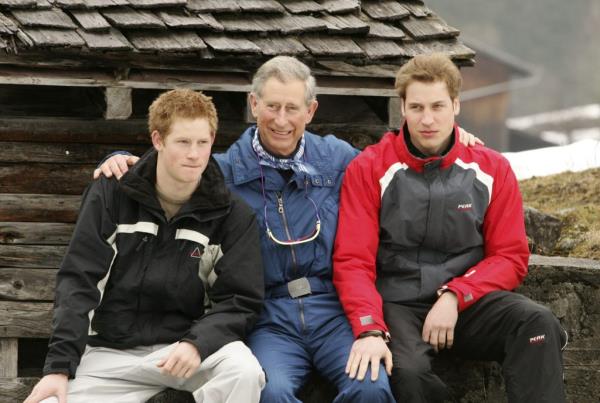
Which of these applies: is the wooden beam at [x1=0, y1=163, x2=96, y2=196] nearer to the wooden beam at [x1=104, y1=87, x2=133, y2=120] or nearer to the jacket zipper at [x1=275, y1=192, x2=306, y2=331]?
the wooden beam at [x1=104, y1=87, x2=133, y2=120]

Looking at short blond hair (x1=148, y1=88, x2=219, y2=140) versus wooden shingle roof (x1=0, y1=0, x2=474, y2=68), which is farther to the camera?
wooden shingle roof (x1=0, y1=0, x2=474, y2=68)

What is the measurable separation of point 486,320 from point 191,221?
1327 millimetres

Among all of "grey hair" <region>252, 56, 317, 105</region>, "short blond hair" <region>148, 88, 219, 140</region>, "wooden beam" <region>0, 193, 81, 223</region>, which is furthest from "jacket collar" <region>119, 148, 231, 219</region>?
"wooden beam" <region>0, 193, 81, 223</region>

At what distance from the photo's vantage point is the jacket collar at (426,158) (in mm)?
4809

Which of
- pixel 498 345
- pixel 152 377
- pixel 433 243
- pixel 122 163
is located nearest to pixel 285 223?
pixel 433 243

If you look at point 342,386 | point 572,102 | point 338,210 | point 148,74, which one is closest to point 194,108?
point 338,210

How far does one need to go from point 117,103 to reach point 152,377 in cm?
207

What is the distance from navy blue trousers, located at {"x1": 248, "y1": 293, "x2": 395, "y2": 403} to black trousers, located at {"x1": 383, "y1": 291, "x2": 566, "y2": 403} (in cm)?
14

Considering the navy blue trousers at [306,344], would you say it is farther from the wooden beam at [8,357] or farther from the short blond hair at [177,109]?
the wooden beam at [8,357]

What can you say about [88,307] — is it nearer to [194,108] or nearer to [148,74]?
[194,108]

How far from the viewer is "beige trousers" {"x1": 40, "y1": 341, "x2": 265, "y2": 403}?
14.0 ft

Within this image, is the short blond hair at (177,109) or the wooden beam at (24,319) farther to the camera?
the wooden beam at (24,319)

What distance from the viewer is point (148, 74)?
6160 millimetres

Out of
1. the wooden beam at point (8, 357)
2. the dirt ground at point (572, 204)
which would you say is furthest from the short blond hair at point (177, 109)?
the dirt ground at point (572, 204)
